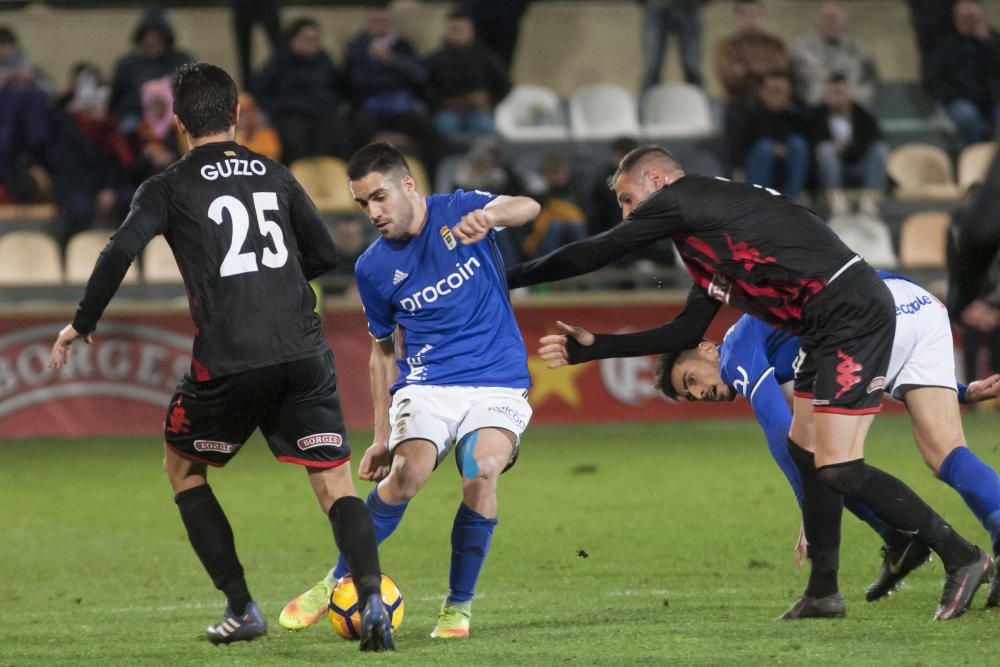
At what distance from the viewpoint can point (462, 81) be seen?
16922 millimetres

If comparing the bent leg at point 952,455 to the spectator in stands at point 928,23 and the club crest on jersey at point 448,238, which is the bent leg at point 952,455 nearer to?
the club crest on jersey at point 448,238

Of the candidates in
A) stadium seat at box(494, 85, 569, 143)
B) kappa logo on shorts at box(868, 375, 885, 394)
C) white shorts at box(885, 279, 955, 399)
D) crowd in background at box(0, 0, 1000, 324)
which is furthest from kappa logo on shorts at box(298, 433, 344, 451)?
stadium seat at box(494, 85, 569, 143)

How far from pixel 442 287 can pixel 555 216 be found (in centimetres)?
911

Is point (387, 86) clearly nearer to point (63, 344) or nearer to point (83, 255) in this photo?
point (83, 255)

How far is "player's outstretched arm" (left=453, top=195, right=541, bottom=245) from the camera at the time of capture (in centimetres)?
574

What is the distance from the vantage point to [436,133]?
1661cm

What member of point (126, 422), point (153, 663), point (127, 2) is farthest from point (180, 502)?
point (127, 2)

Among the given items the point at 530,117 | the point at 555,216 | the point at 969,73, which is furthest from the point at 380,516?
the point at 969,73

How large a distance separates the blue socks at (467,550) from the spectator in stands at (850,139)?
37.4 ft

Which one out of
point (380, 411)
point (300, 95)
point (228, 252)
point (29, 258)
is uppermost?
point (228, 252)

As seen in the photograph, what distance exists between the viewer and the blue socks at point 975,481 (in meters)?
6.21

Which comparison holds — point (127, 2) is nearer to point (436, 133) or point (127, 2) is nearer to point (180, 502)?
point (436, 133)

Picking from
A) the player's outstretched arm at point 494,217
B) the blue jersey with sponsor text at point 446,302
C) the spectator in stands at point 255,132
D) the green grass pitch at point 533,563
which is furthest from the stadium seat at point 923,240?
the player's outstretched arm at point 494,217

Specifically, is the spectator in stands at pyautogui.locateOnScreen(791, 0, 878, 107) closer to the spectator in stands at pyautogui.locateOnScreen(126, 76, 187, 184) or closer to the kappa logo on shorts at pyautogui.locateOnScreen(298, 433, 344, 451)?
the spectator in stands at pyautogui.locateOnScreen(126, 76, 187, 184)
